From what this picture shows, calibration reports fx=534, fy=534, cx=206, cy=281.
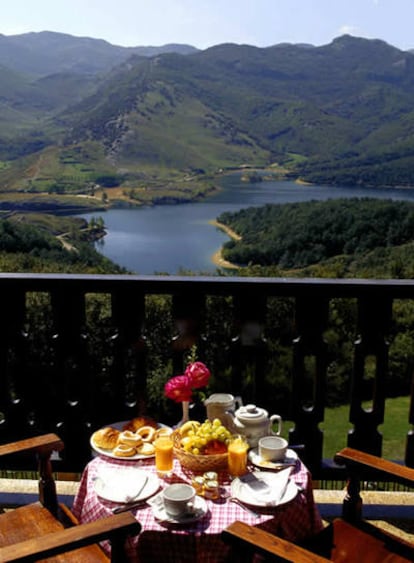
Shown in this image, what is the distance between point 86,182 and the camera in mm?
95438

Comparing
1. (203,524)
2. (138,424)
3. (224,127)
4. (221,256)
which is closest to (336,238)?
(221,256)

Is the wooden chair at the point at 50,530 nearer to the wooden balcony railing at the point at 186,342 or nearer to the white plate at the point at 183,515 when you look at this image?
the white plate at the point at 183,515

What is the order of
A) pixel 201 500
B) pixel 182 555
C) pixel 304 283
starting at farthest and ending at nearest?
pixel 304 283 < pixel 201 500 < pixel 182 555

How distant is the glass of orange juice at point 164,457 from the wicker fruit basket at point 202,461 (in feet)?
0.12

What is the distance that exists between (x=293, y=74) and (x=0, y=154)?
387ft

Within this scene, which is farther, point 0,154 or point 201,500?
point 0,154

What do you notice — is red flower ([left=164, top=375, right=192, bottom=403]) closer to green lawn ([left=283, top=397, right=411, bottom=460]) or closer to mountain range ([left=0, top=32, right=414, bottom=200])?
green lawn ([left=283, top=397, right=411, bottom=460])

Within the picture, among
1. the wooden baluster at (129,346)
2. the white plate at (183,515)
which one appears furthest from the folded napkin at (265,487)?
the wooden baluster at (129,346)

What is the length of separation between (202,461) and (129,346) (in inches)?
29.5

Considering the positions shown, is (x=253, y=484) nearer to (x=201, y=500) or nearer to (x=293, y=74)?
(x=201, y=500)

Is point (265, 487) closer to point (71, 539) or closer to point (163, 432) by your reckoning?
point (163, 432)

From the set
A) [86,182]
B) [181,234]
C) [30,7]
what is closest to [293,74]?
[86,182]

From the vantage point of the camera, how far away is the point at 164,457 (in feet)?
6.23

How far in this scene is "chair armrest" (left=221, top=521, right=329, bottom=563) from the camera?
1400 millimetres
